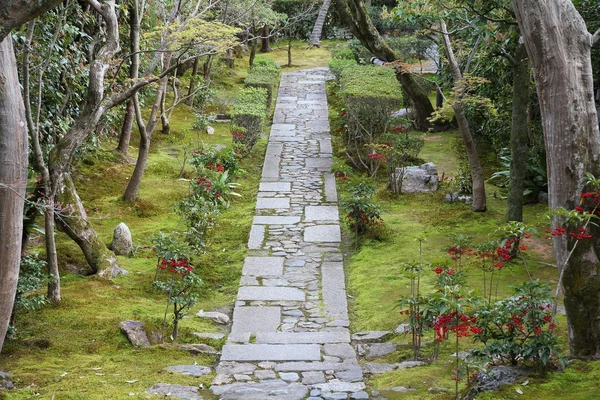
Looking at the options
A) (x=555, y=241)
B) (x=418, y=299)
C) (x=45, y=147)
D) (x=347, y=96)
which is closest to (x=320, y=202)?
(x=347, y=96)

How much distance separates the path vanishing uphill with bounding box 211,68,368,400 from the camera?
5820mm

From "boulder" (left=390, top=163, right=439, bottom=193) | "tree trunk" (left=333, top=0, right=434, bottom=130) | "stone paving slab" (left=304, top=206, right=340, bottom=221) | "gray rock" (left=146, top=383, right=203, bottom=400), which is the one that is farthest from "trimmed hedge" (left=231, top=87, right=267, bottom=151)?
"gray rock" (left=146, top=383, right=203, bottom=400)

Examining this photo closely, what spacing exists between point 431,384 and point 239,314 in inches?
106

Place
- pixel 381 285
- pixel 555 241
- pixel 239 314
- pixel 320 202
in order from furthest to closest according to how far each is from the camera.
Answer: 1. pixel 320 202
2. pixel 381 285
3. pixel 239 314
4. pixel 555 241

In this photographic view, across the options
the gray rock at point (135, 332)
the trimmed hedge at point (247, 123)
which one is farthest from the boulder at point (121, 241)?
the trimmed hedge at point (247, 123)

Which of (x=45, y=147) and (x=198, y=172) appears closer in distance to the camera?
(x=45, y=147)

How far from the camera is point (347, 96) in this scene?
13742mm

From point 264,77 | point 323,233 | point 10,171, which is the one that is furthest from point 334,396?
point 264,77

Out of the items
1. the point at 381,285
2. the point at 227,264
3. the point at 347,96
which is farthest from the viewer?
the point at 347,96

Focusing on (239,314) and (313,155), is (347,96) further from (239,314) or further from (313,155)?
(239,314)

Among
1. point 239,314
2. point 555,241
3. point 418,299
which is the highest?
point 555,241

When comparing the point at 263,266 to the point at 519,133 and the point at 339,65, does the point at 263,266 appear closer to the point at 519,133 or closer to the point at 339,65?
the point at 519,133

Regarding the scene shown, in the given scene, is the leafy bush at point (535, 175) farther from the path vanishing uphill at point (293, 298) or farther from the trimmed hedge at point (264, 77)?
the trimmed hedge at point (264, 77)

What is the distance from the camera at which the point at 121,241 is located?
30.3ft
